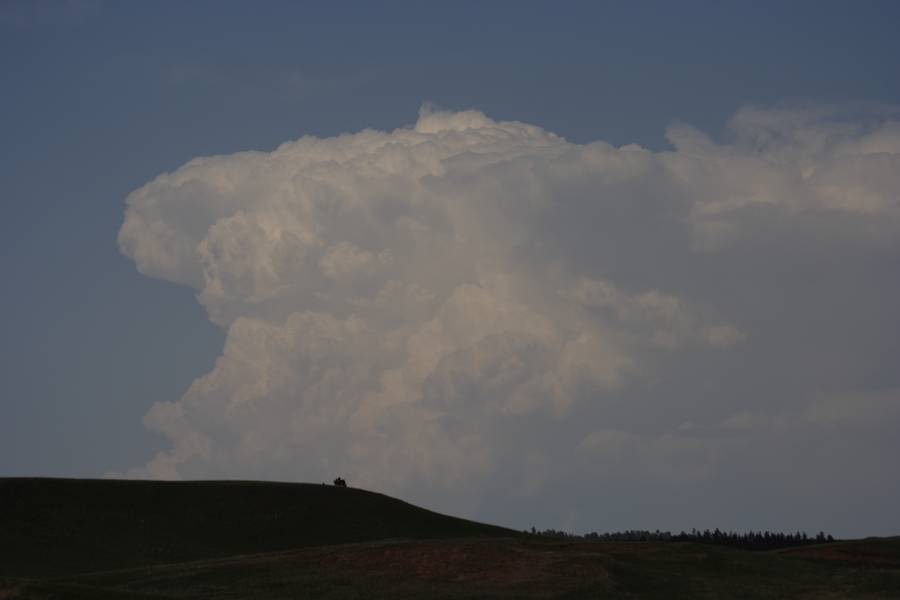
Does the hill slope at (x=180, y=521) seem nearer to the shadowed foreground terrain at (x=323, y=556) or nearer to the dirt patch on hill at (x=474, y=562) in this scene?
the shadowed foreground terrain at (x=323, y=556)

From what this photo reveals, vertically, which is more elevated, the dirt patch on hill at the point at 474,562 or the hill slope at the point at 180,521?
the hill slope at the point at 180,521

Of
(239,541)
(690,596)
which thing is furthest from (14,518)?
(690,596)

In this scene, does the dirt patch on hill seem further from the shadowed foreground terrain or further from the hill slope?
the hill slope

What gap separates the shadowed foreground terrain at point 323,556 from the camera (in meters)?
53.7

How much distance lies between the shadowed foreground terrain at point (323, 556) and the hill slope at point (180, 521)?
14 cm

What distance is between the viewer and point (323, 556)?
62281 millimetres

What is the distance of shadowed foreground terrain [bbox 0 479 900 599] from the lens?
176ft

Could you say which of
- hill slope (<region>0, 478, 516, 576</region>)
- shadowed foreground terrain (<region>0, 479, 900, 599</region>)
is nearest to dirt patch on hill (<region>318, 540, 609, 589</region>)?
shadowed foreground terrain (<region>0, 479, 900, 599</region>)

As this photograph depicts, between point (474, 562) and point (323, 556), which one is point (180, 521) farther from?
point (474, 562)

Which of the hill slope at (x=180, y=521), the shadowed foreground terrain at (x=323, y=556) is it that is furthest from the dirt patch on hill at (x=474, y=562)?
the hill slope at (x=180, y=521)

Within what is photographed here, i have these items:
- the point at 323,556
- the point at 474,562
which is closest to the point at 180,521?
the point at 323,556

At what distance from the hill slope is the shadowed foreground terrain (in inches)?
5.5

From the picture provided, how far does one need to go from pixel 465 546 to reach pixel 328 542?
940 inches

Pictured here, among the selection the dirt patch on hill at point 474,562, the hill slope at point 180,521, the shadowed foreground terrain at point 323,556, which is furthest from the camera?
the hill slope at point 180,521
